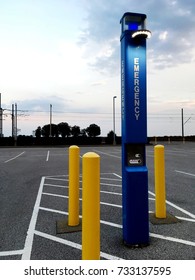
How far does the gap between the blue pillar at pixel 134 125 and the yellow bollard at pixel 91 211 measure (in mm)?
843

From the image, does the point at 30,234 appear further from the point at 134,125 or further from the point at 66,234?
the point at 134,125

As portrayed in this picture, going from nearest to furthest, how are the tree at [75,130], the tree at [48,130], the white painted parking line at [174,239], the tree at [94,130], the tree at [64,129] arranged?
1. the white painted parking line at [174,239]
2. the tree at [94,130]
3. the tree at [48,130]
4. the tree at [75,130]
5. the tree at [64,129]

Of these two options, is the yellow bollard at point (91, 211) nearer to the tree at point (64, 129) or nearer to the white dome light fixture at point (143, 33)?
the white dome light fixture at point (143, 33)

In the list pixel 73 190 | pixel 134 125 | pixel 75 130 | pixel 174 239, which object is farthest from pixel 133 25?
pixel 75 130

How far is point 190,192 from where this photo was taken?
627cm

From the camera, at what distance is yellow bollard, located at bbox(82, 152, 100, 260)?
2.38 metres

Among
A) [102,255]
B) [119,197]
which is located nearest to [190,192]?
[119,197]

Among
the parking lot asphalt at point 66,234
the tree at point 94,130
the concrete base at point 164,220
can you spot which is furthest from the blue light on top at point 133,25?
the tree at point 94,130

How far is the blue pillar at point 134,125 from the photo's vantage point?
317 cm

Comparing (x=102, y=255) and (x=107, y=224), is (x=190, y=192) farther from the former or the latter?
(x=102, y=255)

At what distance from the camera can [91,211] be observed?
239cm

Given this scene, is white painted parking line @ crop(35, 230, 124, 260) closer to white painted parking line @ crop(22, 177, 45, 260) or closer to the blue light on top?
white painted parking line @ crop(22, 177, 45, 260)

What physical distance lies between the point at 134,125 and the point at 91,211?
1.29m

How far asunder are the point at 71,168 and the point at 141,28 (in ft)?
7.35
